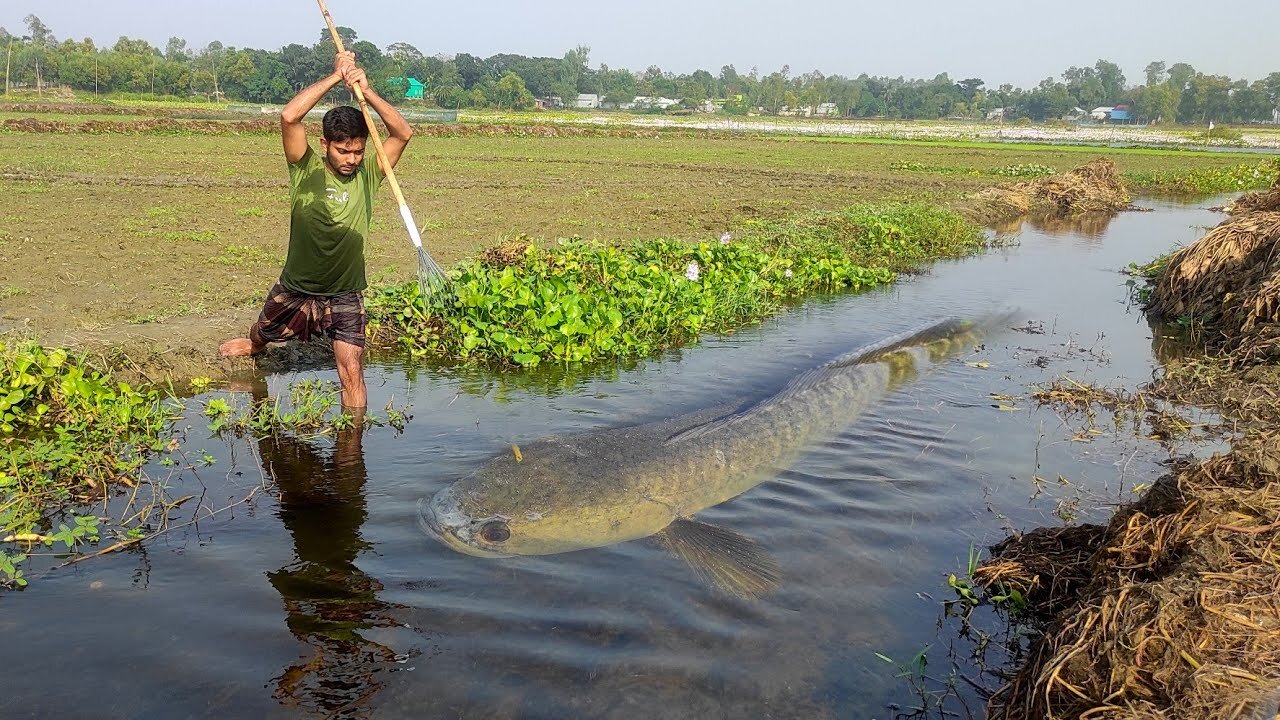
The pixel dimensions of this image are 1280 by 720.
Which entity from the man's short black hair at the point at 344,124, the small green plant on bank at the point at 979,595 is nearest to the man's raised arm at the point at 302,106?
the man's short black hair at the point at 344,124

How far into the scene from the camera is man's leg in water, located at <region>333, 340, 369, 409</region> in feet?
17.1

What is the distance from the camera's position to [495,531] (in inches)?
147

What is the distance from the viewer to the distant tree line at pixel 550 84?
7281 cm

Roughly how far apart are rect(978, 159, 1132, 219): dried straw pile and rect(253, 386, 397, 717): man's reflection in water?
18.5m

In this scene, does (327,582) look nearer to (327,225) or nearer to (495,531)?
(495,531)

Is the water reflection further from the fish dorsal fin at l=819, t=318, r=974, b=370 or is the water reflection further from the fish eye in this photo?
the fish eye

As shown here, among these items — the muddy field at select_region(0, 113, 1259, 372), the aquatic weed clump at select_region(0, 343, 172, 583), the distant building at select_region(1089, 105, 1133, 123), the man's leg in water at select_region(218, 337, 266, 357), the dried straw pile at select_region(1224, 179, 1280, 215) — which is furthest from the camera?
the distant building at select_region(1089, 105, 1133, 123)

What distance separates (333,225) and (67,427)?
5.67 ft

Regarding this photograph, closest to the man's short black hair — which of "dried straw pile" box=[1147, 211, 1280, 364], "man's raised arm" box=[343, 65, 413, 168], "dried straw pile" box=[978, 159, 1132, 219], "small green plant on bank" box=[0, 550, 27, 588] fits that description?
"man's raised arm" box=[343, 65, 413, 168]

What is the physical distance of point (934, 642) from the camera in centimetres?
322

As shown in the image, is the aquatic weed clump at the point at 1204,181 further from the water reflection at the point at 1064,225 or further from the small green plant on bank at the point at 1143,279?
the small green plant on bank at the point at 1143,279

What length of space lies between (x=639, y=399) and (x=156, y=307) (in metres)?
4.37

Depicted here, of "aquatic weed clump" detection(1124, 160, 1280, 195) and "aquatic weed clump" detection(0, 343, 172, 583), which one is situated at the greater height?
"aquatic weed clump" detection(1124, 160, 1280, 195)

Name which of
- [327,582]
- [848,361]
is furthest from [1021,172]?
[327,582]
